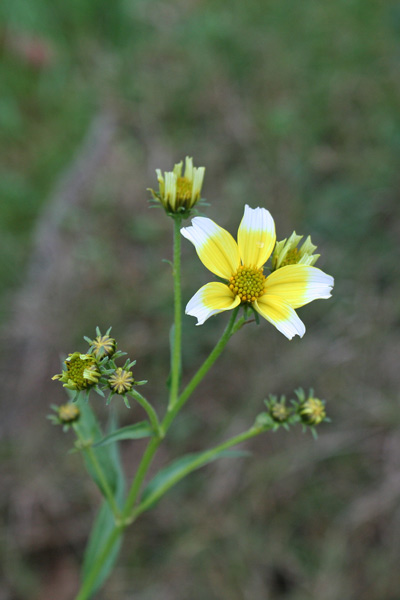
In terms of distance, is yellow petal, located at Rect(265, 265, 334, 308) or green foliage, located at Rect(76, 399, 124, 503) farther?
green foliage, located at Rect(76, 399, 124, 503)

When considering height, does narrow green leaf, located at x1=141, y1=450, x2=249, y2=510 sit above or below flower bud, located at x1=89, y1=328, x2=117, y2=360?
below

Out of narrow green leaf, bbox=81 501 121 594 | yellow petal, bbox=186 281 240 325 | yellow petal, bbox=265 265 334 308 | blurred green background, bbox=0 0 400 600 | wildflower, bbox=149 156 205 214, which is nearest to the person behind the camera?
yellow petal, bbox=186 281 240 325

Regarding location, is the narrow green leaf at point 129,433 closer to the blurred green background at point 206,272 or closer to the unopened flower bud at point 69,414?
the unopened flower bud at point 69,414

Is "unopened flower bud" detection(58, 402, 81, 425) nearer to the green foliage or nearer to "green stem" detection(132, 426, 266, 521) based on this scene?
Answer: the green foliage

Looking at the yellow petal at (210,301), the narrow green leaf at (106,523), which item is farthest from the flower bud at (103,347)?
the narrow green leaf at (106,523)

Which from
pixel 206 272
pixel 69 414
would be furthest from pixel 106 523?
pixel 206 272

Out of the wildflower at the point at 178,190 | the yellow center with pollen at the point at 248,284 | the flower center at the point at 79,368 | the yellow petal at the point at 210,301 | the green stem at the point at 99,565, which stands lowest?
the green stem at the point at 99,565

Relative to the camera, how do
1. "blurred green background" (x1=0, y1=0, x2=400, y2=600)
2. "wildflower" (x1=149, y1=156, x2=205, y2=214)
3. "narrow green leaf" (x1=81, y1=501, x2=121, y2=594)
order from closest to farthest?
Answer: 1. "wildflower" (x1=149, y1=156, x2=205, y2=214)
2. "narrow green leaf" (x1=81, y1=501, x2=121, y2=594)
3. "blurred green background" (x1=0, y1=0, x2=400, y2=600)

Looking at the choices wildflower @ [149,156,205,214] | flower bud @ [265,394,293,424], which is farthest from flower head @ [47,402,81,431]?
wildflower @ [149,156,205,214]
